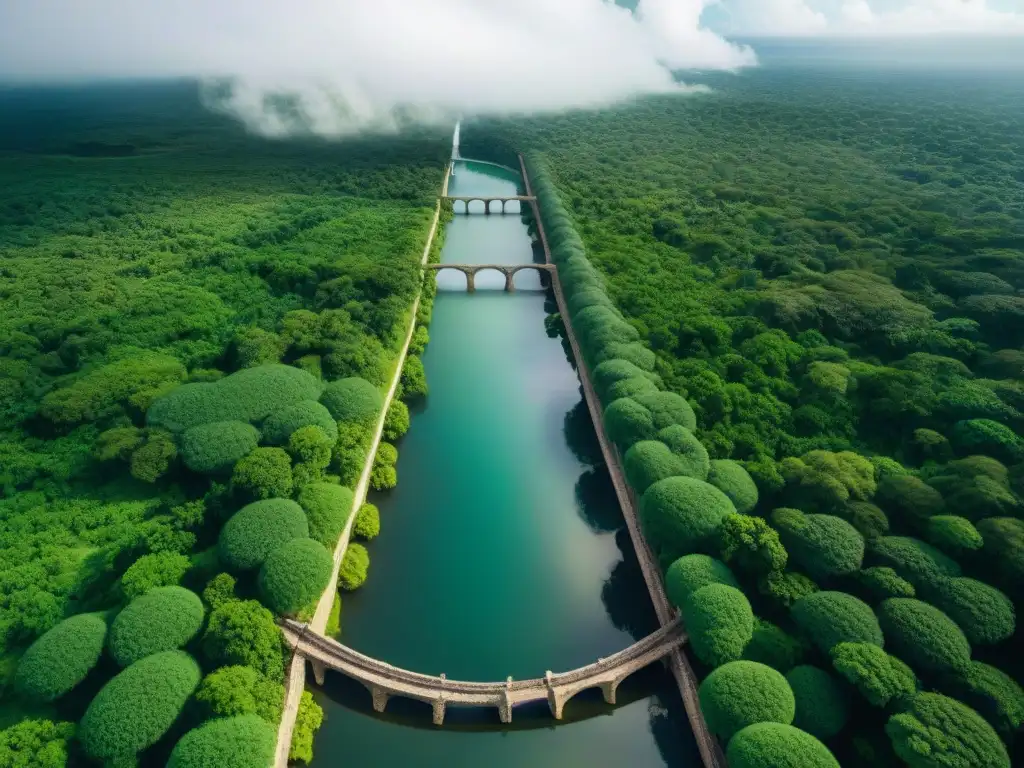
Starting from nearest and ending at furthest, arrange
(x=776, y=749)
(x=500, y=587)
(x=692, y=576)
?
(x=776, y=749), (x=692, y=576), (x=500, y=587)

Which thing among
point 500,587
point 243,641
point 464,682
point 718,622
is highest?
point 243,641

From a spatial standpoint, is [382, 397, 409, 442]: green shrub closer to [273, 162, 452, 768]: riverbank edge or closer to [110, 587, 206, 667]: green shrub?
[273, 162, 452, 768]: riverbank edge

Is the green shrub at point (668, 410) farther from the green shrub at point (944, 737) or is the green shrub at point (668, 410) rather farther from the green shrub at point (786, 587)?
the green shrub at point (944, 737)

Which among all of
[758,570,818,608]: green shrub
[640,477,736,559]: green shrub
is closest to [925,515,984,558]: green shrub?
[758,570,818,608]: green shrub

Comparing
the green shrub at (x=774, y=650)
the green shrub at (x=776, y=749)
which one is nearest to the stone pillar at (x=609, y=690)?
the green shrub at (x=774, y=650)

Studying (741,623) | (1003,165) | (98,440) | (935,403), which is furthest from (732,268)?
(1003,165)

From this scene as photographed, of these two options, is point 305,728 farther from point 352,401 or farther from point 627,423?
point 627,423

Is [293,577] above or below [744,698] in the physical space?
above

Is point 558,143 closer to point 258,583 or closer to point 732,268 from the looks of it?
point 732,268

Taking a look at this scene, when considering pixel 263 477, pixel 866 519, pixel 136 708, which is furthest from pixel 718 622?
pixel 263 477
